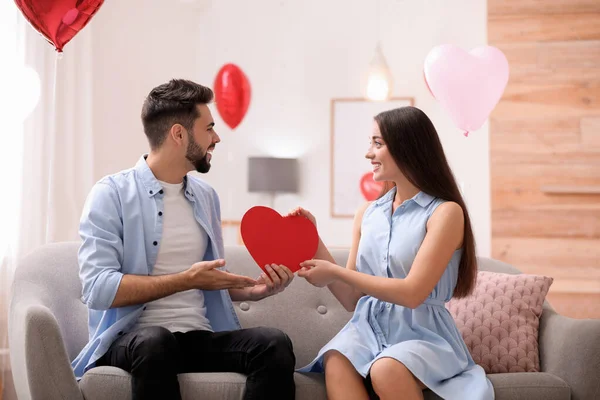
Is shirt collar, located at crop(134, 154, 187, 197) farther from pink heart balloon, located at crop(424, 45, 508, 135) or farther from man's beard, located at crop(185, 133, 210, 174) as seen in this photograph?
pink heart balloon, located at crop(424, 45, 508, 135)

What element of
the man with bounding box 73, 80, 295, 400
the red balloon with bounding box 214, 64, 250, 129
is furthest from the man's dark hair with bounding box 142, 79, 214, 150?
the red balloon with bounding box 214, 64, 250, 129

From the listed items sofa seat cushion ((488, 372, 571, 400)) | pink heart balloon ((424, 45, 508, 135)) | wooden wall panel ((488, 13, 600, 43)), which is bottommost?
sofa seat cushion ((488, 372, 571, 400))

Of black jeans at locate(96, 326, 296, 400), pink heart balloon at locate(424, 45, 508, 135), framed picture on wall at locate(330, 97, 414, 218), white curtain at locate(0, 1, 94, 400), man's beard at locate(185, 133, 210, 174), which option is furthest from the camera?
framed picture on wall at locate(330, 97, 414, 218)

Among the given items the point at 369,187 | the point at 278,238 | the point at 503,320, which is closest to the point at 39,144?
the point at 278,238

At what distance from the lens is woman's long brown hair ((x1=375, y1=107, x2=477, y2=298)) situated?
2283 millimetres

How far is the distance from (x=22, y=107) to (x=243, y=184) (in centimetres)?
227

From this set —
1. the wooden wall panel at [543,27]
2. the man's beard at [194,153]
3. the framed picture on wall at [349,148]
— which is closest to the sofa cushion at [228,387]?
the man's beard at [194,153]

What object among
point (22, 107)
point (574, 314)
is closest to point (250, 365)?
point (22, 107)

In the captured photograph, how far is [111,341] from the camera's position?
2211 mm

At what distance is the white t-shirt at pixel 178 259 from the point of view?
2273 mm

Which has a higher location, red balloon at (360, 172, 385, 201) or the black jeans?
red balloon at (360, 172, 385, 201)

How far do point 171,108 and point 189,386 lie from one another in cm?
90

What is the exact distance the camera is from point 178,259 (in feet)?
7.62

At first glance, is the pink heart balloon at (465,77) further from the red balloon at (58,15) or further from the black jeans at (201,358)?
the black jeans at (201,358)
